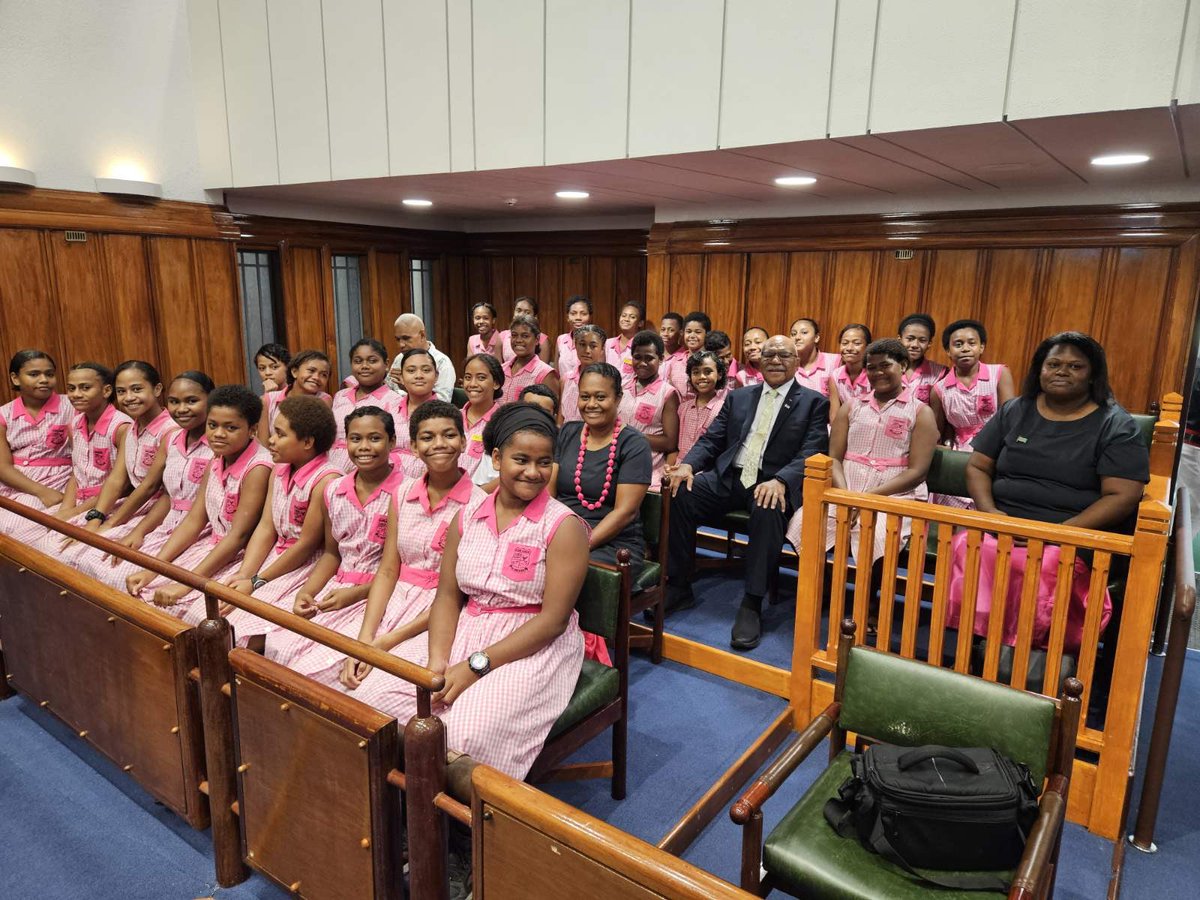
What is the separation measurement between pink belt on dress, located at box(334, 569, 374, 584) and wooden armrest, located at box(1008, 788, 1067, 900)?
2.24 meters

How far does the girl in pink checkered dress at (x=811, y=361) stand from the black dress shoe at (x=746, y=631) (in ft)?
7.36

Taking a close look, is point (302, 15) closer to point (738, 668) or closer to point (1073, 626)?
point (738, 668)

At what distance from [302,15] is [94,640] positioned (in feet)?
16.5

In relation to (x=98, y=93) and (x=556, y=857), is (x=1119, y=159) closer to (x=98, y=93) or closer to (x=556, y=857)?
(x=556, y=857)

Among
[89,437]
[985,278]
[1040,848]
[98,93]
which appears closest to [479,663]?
[1040,848]

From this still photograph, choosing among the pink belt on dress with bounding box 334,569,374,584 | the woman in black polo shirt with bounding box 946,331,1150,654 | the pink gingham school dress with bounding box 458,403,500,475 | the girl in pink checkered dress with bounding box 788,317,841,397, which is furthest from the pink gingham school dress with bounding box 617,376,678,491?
the pink belt on dress with bounding box 334,569,374,584

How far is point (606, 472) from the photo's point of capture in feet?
11.5

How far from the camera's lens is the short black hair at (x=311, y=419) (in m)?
3.01

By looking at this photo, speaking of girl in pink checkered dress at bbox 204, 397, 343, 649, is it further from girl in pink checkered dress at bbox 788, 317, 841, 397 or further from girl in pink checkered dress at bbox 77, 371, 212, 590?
girl in pink checkered dress at bbox 788, 317, 841, 397

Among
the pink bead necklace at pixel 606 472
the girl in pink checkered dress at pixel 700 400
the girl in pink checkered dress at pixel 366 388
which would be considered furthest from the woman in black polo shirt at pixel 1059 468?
the girl in pink checkered dress at pixel 366 388

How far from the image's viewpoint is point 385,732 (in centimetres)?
169

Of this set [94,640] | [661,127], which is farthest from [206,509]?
[661,127]

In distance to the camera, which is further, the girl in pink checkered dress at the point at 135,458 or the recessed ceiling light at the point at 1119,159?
the recessed ceiling light at the point at 1119,159

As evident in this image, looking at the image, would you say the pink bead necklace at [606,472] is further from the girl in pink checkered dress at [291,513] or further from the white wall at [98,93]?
the white wall at [98,93]
